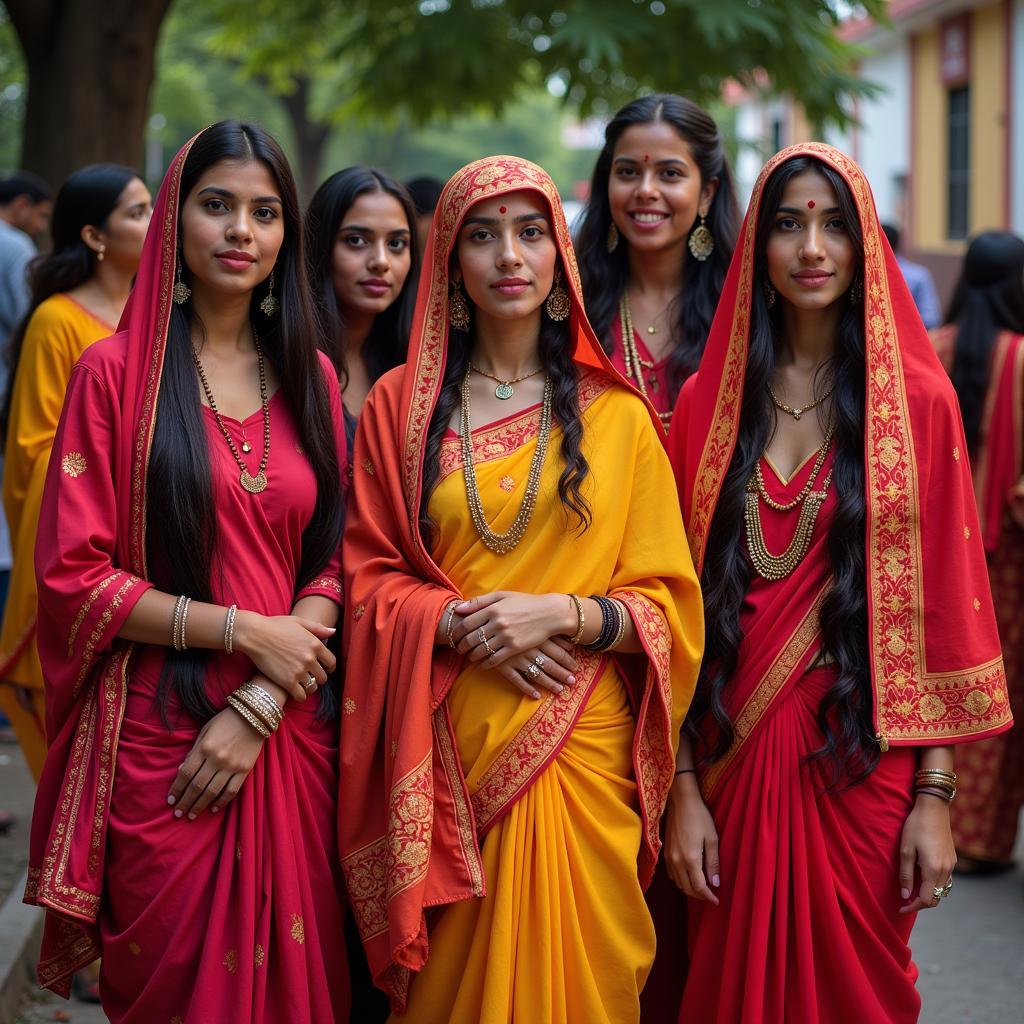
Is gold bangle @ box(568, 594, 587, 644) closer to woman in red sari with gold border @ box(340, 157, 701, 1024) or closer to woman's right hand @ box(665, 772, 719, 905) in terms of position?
woman in red sari with gold border @ box(340, 157, 701, 1024)

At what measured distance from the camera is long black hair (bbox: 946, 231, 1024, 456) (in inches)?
198

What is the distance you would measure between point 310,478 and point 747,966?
4.47ft

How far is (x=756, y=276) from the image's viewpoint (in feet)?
10.1

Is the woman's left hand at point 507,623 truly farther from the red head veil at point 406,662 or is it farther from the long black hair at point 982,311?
the long black hair at point 982,311

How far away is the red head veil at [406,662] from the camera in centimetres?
277

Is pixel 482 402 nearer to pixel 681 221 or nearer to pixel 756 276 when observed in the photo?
pixel 756 276

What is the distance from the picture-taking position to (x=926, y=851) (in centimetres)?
281

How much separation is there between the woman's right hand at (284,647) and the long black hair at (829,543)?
84 centimetres

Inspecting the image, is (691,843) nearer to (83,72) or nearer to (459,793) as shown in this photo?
(459,793)

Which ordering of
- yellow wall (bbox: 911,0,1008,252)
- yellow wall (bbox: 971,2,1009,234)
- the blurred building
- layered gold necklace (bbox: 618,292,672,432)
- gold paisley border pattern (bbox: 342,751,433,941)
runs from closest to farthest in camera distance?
gold paisley border pattern (bbox: 342,751,433,941) → layered gold necklace (bbox: 618,292,672,432) → the blurred building → yellow wall (bbox: 971,2,1009,234) → yellow wall (bbox: 911,0,1008,252)

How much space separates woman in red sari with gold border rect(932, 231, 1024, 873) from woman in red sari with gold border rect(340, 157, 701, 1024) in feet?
8.11

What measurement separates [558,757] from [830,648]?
2.01ft

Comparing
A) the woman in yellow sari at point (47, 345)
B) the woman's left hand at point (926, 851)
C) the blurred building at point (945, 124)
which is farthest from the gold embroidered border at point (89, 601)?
the blurred building at point (945, 124)

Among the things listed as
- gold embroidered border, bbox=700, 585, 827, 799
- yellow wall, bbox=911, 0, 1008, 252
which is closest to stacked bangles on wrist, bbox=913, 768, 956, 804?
gold embroidered border, bbox=700, 585, 827, 799
